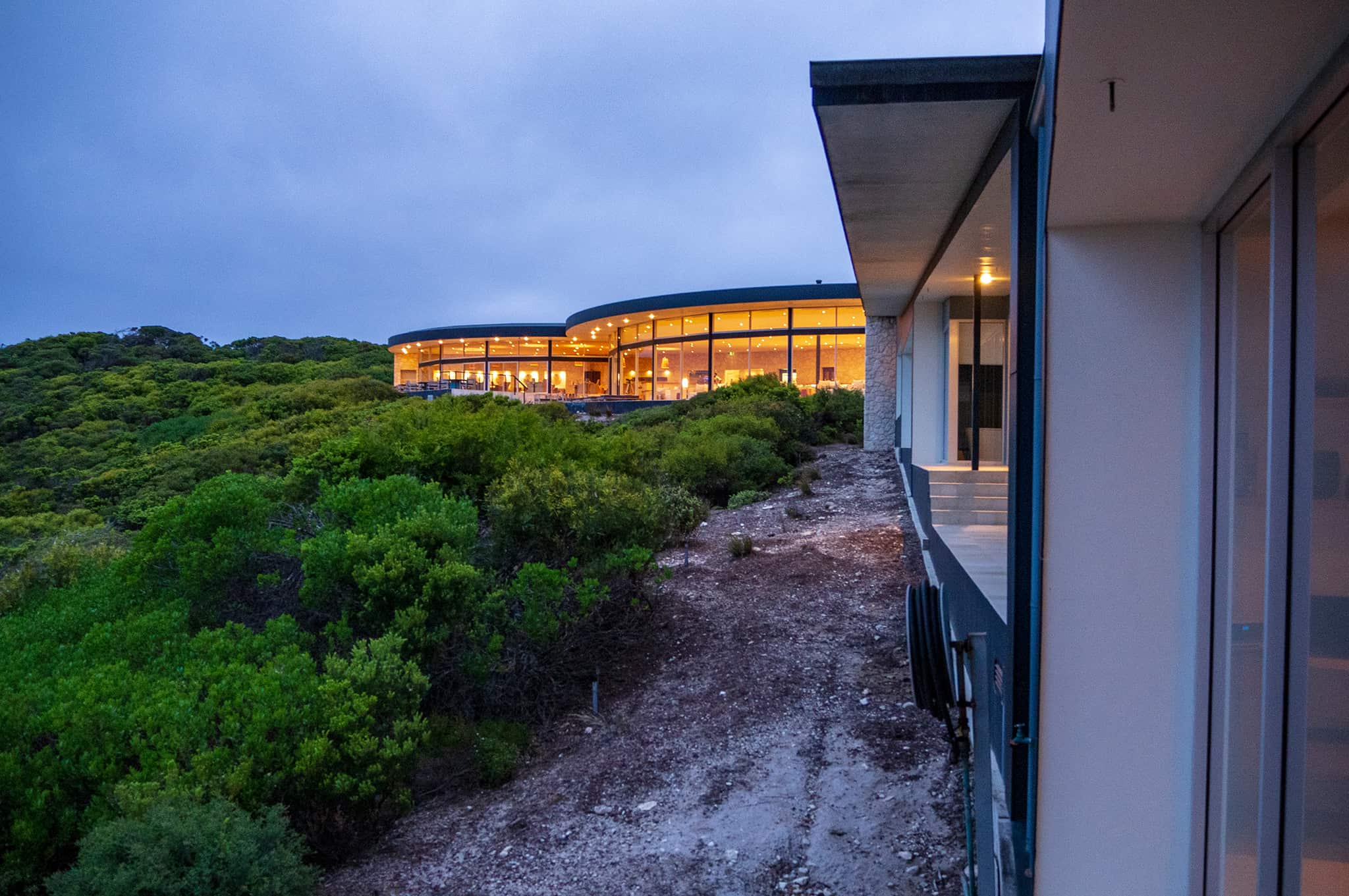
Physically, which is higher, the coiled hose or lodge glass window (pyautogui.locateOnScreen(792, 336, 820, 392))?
lodge glass window (pyautogui.locateOnScreen(792, 336, 820, 392))

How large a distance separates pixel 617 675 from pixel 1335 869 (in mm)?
6532

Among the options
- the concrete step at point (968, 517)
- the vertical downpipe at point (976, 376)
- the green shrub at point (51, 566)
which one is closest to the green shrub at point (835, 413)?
the vertical downpipe at point (976, 376)

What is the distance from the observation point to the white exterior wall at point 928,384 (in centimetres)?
1359

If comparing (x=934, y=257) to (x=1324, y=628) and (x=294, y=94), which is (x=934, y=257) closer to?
(x=1324, y=628)

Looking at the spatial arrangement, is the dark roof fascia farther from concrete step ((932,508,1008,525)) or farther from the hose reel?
Result: concrete step ((932,508,1008,525))

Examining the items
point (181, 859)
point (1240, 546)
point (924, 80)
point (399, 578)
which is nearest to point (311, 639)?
point (399, 578)

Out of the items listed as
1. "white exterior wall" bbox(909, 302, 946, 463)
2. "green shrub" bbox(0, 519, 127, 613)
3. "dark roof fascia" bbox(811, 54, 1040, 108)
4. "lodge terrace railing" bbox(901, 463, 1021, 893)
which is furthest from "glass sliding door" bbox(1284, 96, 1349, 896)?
"green shrub" bbox(0, 519, 127, 613)

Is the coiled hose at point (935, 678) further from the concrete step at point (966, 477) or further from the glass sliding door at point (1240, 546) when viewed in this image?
the concrete step at point (966, 477)

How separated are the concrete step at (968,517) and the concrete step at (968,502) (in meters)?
0.05

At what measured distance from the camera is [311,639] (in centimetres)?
695

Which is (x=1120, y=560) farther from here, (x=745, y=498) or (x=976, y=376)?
(x=745, y=498)

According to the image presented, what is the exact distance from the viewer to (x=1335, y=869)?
6.68 ft

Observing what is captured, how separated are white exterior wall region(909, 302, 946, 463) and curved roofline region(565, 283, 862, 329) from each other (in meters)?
18.0

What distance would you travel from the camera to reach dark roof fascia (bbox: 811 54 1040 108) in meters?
4.45
